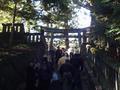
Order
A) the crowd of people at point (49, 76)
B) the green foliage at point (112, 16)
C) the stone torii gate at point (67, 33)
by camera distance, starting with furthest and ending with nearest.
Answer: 1. the stone torii gate at point (67, 33)
2. the crowd of people at point (49, 76)
3. the green foliage at point (112, 16)

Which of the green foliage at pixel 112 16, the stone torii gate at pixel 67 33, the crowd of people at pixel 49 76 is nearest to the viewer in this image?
the green foliage at pixel 112 16

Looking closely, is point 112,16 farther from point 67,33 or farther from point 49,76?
point 67,33

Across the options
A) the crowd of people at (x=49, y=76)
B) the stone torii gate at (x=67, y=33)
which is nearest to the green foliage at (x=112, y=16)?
the crowd of people at (x=49, y=76)

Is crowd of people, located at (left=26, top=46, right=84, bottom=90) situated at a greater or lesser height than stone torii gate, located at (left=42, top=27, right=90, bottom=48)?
lesser

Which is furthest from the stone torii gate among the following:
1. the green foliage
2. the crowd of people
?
the green foliage

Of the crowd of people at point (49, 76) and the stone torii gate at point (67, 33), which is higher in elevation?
the stone torii gate at point (67, 33)

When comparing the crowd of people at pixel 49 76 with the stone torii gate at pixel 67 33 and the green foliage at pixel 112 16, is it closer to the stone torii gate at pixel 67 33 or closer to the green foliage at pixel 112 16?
the green foliage at pixel 112 16

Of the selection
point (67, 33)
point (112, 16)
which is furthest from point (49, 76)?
point (67, 33)

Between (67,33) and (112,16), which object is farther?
(67,33)

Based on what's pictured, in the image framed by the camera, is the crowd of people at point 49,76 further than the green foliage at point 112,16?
Yes

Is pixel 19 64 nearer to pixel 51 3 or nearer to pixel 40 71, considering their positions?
pixel 40 71

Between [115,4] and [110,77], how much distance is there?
2.42m

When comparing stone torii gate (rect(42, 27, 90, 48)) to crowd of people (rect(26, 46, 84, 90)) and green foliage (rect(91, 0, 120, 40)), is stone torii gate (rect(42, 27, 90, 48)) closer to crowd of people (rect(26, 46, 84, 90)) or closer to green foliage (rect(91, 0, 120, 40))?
crowd of people (rect(26, 46, 84, 90))

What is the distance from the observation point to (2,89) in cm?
1462
